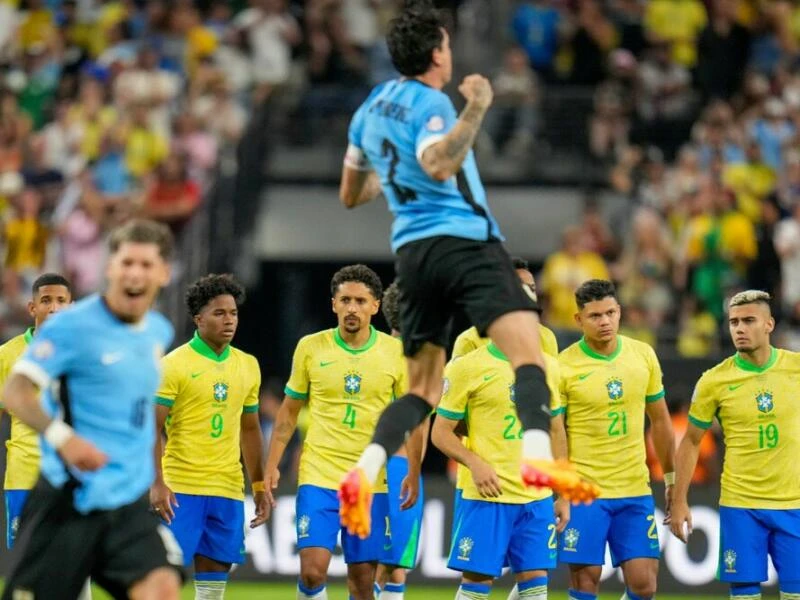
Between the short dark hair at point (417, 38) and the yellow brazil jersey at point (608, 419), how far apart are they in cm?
364

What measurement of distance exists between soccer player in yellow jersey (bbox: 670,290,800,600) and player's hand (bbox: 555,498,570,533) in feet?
2.40

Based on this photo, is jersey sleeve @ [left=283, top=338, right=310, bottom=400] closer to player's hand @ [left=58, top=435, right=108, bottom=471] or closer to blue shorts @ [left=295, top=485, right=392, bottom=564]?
blue shorts @ [left=295, top=485, right=392, bottom=564]

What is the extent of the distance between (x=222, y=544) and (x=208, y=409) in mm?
901

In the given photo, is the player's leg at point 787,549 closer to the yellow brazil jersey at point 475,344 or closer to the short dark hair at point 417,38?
the yellow brazil jersey at point 475,344

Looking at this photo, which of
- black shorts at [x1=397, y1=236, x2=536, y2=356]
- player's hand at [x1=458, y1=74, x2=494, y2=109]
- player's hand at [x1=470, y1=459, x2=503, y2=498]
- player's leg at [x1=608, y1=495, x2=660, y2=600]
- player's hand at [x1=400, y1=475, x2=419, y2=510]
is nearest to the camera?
player's hand at [x1=458, y1=74, x2=494, y2=109]

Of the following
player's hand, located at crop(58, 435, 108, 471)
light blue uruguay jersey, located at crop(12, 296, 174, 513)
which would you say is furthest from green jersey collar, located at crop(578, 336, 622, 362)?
player's hand, located at crop(58, 435, 108, 471)

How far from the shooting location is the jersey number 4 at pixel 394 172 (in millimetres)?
8516

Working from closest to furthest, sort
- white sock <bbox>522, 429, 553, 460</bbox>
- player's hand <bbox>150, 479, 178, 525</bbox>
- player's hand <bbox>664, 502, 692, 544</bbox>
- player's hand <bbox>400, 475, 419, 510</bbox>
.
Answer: white sock <bbox>522, 429, 553, 460</bbox>, player's hand <bbox>400, 475, 419, 510</bbox>, player's hand <bbox>150, 479, 178, 525</bbox>, player's hand <bbox>664, 502, 692, 544</bbox>

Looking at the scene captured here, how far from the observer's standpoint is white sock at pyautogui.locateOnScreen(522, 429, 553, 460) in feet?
26.4

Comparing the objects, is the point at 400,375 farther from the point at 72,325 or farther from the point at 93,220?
the point at 93,220

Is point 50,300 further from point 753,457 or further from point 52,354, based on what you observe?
point 753,457

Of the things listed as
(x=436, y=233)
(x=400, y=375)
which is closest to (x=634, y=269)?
(x=400, y=375)

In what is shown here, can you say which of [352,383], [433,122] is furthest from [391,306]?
[433,122]

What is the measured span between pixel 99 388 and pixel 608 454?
455 cm
